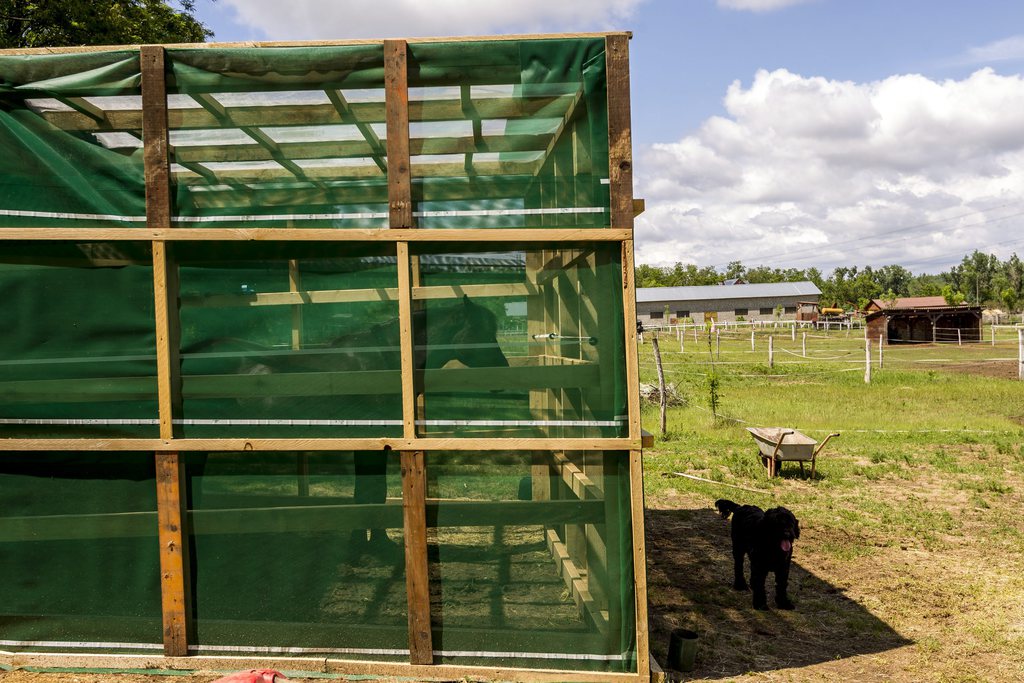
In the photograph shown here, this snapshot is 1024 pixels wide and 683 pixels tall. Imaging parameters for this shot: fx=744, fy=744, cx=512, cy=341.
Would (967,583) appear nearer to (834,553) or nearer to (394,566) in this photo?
(834,553)

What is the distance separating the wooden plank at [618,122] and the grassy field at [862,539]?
327 centimetres

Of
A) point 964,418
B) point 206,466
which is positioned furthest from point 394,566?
point 964,418

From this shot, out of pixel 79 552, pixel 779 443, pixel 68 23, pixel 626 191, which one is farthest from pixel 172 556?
pixel 68 23

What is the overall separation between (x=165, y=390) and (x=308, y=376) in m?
0.92

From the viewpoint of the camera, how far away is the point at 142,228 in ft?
15.6

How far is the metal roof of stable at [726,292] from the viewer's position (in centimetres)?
8400

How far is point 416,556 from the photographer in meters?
4.74

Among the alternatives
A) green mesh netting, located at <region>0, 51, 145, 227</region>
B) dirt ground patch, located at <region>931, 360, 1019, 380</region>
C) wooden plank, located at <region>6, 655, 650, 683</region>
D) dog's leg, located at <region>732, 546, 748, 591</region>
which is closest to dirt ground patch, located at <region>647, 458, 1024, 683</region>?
dog's leg, located at <region>732, 546, 748, 591</region>

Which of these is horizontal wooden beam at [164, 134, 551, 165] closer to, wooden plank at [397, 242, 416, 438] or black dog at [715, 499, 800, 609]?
wooden plank at [397, 242, 416, 438]

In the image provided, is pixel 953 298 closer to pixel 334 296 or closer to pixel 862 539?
pixel 862 539

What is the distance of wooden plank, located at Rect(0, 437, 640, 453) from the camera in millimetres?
4668

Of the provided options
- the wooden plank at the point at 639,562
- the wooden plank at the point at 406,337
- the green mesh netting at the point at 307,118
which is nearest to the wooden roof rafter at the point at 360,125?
the green mesh netting at the point at 307,118

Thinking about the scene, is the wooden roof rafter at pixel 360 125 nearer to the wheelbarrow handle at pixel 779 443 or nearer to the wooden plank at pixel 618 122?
the wooden plank at pixel 618 122

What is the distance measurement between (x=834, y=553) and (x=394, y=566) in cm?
518
